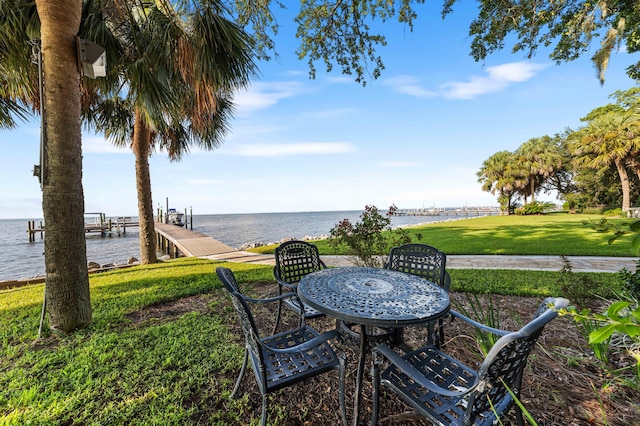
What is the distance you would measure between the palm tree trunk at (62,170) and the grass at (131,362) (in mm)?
482

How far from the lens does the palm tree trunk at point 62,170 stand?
274 centimetres

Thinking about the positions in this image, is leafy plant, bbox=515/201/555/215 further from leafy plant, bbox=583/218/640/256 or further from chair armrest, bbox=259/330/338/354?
chair armrest, bbox=259/330/338/354

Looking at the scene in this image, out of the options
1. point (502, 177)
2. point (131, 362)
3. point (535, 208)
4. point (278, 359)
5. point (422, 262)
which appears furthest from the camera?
point (502, 177)

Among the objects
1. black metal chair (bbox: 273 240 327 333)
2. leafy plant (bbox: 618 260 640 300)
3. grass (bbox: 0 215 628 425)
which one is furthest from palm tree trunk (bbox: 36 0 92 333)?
leafy plant (bbox: 618 260 640 300)

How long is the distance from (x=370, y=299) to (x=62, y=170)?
3.43 metres

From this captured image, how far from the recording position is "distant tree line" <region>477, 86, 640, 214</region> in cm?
1775

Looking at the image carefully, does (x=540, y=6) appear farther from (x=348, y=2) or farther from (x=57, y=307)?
(x=57, y=307)

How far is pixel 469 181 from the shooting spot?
31.2m

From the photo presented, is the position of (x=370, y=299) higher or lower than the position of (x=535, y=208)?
lower

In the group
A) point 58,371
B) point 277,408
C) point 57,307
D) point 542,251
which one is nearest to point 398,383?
point 277,408

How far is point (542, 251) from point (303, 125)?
1281 centimetres

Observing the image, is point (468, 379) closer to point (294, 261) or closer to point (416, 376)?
point (416, 376)

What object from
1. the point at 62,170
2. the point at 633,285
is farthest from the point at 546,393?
the point at 62,170

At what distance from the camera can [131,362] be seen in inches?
93.7
